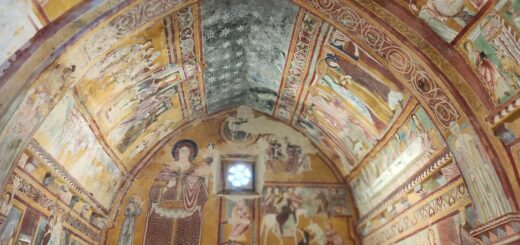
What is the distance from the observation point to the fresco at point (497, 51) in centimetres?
503

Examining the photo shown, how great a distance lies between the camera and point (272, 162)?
39.8 feet

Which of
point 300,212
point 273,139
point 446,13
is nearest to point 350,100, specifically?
point 446,13

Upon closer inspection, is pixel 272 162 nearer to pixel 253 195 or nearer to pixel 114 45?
pixel 253 195

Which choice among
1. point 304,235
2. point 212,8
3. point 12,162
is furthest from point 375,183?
point 12,162

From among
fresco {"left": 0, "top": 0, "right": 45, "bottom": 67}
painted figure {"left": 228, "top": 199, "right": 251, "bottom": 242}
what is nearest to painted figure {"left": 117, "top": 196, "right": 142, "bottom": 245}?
painted figure {"left": 228, "top": 199, "right": 251, "bottom": 242}

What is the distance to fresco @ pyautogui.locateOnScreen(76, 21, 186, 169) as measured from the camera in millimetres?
7492

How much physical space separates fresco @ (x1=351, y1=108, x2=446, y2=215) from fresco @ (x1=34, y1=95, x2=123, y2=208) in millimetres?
6087

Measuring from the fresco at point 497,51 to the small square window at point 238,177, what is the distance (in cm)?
734

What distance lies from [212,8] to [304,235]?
21.5ft

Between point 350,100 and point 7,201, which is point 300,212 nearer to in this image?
point 350,100

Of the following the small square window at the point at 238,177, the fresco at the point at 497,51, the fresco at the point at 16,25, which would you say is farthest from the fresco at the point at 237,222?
the fresco at the point at 497,51

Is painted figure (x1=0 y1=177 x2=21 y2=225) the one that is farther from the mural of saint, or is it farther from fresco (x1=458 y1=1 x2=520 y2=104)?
fresco (x1=458 y1=1 x2=520 y2=104)

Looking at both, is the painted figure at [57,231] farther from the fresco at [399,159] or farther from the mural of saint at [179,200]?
the fresco at [399,159]

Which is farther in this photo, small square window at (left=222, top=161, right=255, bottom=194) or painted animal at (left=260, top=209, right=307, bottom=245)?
small square window at (left=222, top=161, right=255, bottom=194)
